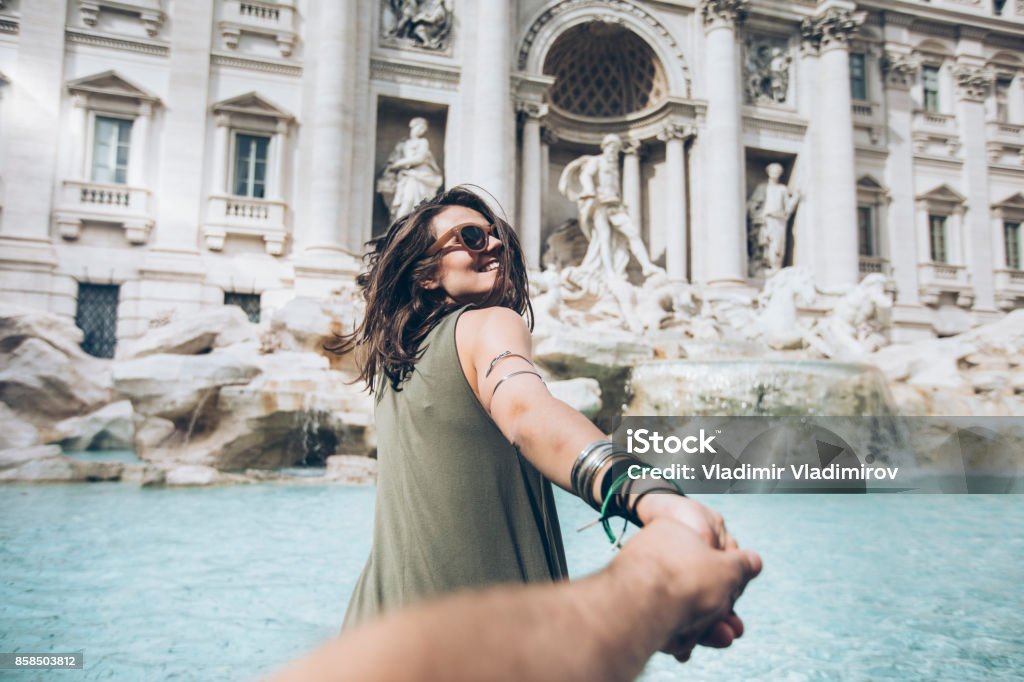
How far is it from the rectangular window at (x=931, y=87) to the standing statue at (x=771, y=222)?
5567 mm

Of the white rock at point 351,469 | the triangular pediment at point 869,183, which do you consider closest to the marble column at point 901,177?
the triangular pediment at point 869,183

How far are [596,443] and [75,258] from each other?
1461 centimetres

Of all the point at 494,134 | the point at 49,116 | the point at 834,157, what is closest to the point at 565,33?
the point at 494,134

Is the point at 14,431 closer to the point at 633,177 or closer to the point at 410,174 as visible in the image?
the point at 410,174

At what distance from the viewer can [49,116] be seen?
42.1ft

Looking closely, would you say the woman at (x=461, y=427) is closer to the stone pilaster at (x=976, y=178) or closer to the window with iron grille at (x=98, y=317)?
the window with iron grille at (x=98, y=317)

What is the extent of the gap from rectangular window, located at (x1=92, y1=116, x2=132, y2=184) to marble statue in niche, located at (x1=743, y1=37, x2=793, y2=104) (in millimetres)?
14228

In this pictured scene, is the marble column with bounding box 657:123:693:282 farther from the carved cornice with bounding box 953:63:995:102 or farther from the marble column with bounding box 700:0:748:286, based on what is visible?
the carved cornice with bounding box 953:63:995:102

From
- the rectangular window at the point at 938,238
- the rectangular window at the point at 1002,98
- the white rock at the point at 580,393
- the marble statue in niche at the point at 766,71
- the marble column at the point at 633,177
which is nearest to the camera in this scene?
the white rock at the point at 580,393

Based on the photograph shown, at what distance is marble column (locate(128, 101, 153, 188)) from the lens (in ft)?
43.1

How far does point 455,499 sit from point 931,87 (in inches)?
898

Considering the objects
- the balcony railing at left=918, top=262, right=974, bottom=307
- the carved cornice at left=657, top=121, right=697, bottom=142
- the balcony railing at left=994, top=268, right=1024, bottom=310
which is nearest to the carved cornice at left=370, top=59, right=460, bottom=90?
the carved cornice at left=657, top=121, right=697, bottom=142

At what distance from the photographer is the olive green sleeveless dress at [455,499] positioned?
3.34 feet

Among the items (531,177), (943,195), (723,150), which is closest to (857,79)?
(943,195)
